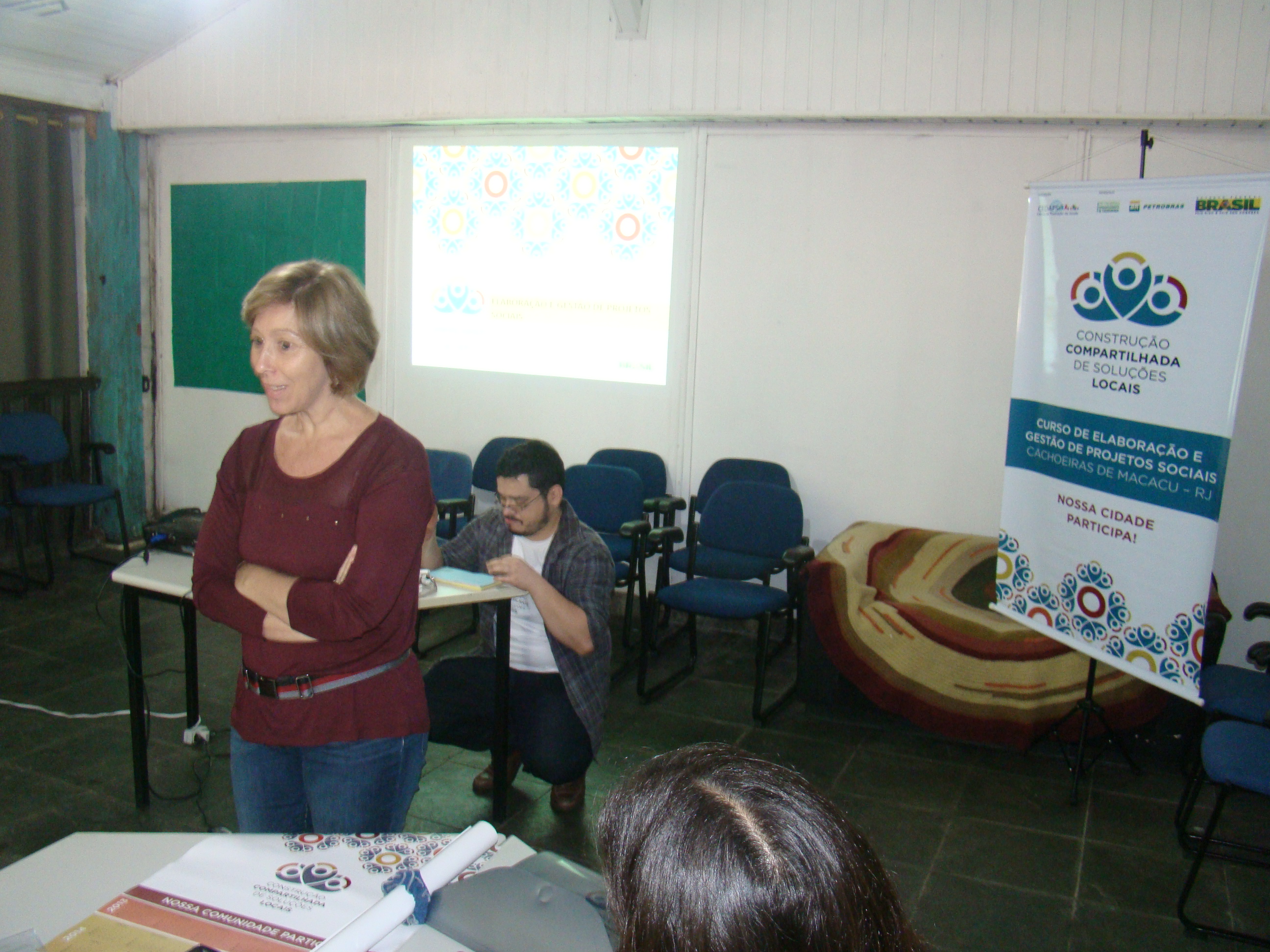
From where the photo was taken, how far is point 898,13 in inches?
164

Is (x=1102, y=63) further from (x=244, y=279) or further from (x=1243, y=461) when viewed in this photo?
(x=244, y=279)

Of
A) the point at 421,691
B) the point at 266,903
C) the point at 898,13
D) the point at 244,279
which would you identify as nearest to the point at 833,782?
the point at 421,691

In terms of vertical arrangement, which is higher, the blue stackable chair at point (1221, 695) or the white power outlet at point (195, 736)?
the blue stackable chair at point (1221, 695)

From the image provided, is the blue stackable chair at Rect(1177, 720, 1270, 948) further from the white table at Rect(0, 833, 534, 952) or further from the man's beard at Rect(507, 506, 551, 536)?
the white table at Rect(0, 833, 534, 952)

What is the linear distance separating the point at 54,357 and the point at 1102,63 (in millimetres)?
5505

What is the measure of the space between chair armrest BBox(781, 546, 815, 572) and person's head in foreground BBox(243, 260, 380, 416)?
99.5 inches

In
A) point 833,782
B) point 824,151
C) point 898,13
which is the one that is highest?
point 898,13

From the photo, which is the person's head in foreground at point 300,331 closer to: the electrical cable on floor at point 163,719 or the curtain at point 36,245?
the electrical cable on floor at point 163,719

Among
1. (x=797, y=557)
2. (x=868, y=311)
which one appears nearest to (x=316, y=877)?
(x=797, y=557)

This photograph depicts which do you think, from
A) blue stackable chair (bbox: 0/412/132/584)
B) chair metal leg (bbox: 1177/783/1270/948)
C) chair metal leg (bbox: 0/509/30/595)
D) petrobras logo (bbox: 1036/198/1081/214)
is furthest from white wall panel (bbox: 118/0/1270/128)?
chair metal leg (bbox: 1177/783/1270/948)

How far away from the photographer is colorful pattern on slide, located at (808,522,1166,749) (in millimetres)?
3443

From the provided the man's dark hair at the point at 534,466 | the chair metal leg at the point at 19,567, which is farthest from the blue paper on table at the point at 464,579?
the chair metal leg at the point at 19,567

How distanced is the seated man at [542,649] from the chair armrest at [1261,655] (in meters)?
1.97

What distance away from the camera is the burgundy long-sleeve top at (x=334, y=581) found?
1490mm
